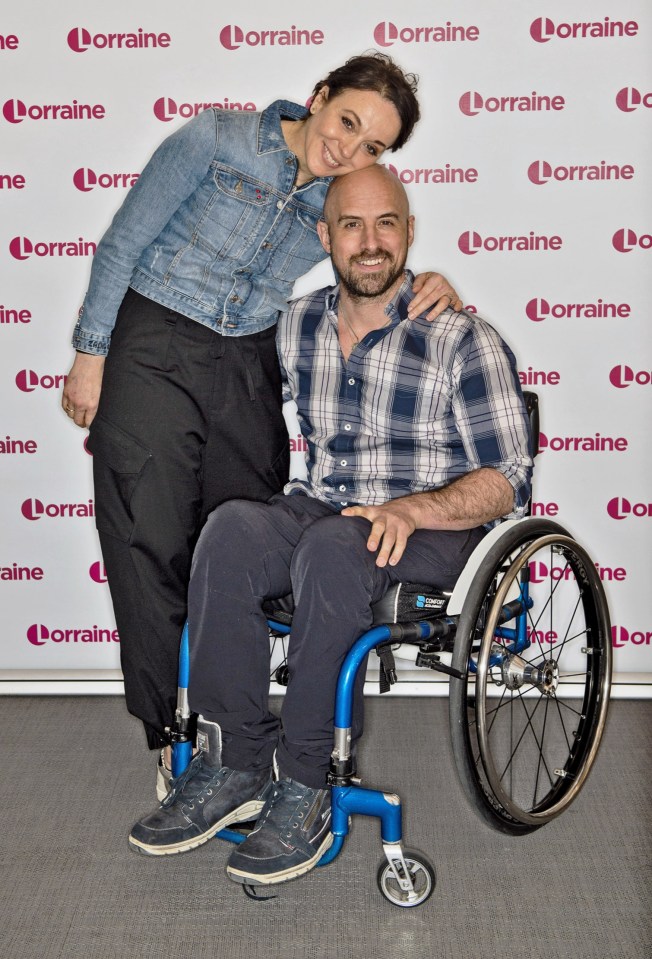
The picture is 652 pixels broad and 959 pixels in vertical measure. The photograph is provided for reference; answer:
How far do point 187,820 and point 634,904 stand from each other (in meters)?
0.86

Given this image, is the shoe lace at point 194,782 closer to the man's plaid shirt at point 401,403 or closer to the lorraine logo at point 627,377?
the man's plaid shirt at point 401,403

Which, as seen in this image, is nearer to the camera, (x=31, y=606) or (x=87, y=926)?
(x=87, y=926)

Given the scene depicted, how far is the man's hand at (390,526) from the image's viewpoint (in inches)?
74.0

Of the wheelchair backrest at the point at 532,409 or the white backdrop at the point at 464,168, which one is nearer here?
the wheelchair backrest at the point at 532,409

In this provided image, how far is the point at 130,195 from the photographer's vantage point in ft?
6.82

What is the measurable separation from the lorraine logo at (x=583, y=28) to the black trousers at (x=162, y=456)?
43.4 inches

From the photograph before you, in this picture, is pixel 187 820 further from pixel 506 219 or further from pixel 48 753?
pixel 506 219

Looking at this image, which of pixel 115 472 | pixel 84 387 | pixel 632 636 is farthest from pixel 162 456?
pixel 632 636

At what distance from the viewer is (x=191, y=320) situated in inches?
84.4

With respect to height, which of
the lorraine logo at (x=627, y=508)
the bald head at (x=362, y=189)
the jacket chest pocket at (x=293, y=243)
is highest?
the bald head at (x=362, y=189)

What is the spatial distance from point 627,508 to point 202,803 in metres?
1.50

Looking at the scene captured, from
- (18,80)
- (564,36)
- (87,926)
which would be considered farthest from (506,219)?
(87,926)

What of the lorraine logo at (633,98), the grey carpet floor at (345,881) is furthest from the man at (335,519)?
the lorraine logo at (633,98)

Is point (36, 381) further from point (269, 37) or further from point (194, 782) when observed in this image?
point (194, 782)
